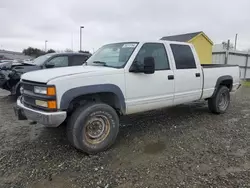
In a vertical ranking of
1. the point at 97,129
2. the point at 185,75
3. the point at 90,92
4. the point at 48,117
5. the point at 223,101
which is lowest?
the point at 97,129

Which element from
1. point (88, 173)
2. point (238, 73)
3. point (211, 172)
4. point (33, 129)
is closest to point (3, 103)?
point (33, 129)

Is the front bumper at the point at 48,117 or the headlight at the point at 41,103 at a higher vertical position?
the headlight at the point at 41,103

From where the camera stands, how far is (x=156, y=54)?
481 cm

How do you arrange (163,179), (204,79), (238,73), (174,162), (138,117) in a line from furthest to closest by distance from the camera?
1. (238,73)
2. (138,117)
3. (204,79)
4. (174,162)
5. (163,179)

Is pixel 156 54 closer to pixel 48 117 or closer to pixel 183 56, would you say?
pixel 183 56

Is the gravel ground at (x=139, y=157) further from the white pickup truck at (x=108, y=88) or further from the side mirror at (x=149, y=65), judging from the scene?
the side mirror at (x=149, y=65)

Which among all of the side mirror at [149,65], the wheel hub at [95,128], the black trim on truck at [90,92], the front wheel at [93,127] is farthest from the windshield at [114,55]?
the wheel hub at [95,128]

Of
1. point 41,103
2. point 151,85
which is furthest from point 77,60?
point 41,103

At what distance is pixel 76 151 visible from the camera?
3967mm

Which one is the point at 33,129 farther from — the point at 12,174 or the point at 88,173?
the point at 88,173

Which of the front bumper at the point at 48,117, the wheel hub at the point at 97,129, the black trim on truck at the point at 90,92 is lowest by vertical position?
the wheel hub at the point at 97,129

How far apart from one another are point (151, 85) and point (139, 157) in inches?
57.1

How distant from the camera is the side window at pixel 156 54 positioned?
4568mm

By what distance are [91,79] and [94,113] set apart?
0.56 meters
